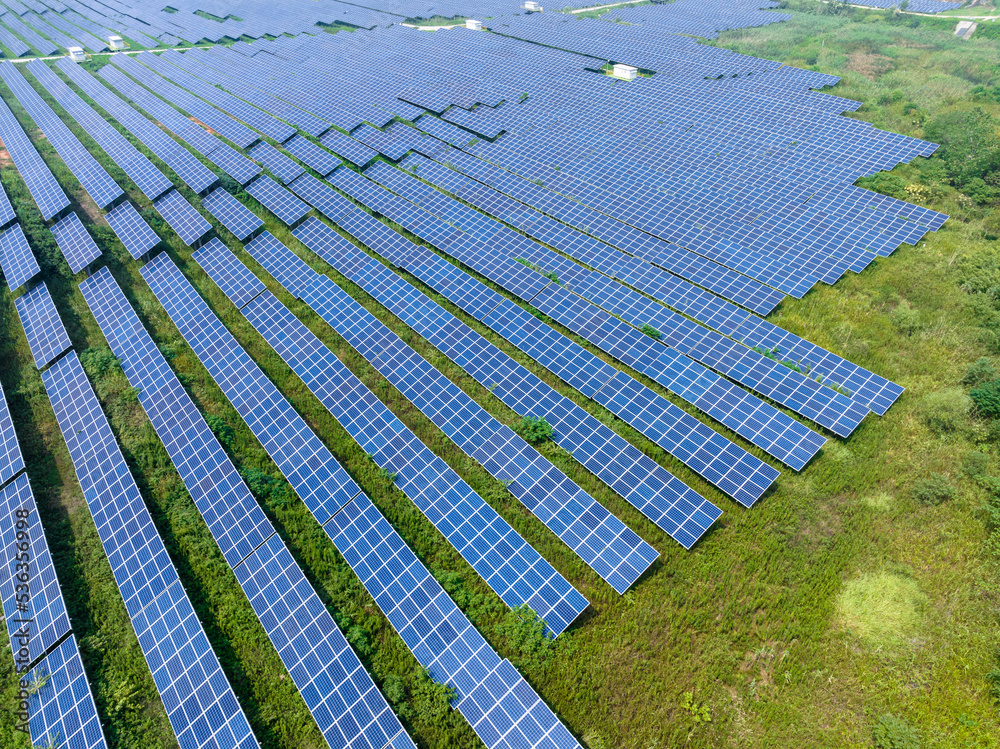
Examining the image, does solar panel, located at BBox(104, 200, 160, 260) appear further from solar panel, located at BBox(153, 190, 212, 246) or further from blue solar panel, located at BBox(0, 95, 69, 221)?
blue solar panel, located at BBox(0, 95, 69, 221)

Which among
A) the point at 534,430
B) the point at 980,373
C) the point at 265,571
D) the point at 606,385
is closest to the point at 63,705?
the point at 265,571

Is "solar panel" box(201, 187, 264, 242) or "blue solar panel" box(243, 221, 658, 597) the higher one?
"solar panel" box(201, 187, 264, 242)

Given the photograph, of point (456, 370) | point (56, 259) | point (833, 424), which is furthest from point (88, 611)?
point (833, 424)

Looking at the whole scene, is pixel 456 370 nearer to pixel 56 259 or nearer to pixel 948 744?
pixel 948 744

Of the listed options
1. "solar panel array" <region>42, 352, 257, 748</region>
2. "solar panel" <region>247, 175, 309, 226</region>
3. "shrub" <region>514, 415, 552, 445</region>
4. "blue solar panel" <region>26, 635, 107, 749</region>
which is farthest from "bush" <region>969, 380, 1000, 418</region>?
"solar panel" <region>247, 175, 309, 226</region>

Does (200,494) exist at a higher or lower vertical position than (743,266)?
lower

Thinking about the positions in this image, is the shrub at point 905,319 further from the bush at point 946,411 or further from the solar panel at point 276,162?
the solar panel at point 276,162
